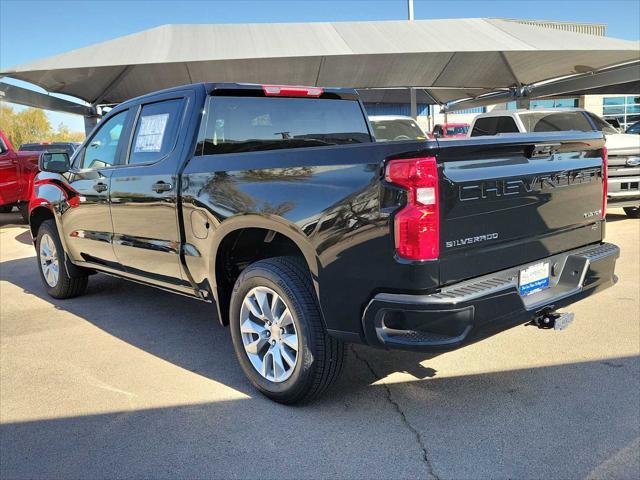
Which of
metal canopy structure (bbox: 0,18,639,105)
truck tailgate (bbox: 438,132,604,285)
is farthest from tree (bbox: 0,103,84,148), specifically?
truck tailgate (bbox: 438,132,604,285)

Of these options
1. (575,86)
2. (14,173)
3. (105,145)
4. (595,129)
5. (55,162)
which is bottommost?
(14,173)

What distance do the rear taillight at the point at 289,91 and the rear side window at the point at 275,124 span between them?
4cm

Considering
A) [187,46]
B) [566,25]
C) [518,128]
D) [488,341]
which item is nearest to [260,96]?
[488,341]

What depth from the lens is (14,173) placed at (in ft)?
36.0

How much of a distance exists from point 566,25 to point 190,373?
64.5m

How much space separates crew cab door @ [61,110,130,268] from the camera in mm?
4715

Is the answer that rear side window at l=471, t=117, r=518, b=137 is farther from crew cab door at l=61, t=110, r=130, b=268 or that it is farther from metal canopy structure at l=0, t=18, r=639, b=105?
metal canopy structure at l=0, t=18, r=639, b=105

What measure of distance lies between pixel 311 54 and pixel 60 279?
41.9 ft

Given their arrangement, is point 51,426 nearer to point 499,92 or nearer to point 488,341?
point 488,341

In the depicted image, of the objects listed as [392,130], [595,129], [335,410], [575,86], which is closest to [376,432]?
[335,410]

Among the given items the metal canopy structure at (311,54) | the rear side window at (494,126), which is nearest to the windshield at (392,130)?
the rear side window at (494,126)

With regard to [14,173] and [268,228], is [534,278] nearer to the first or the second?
[268,228]

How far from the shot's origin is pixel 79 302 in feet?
19.4

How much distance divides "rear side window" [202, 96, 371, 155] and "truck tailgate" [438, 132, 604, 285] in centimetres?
173
